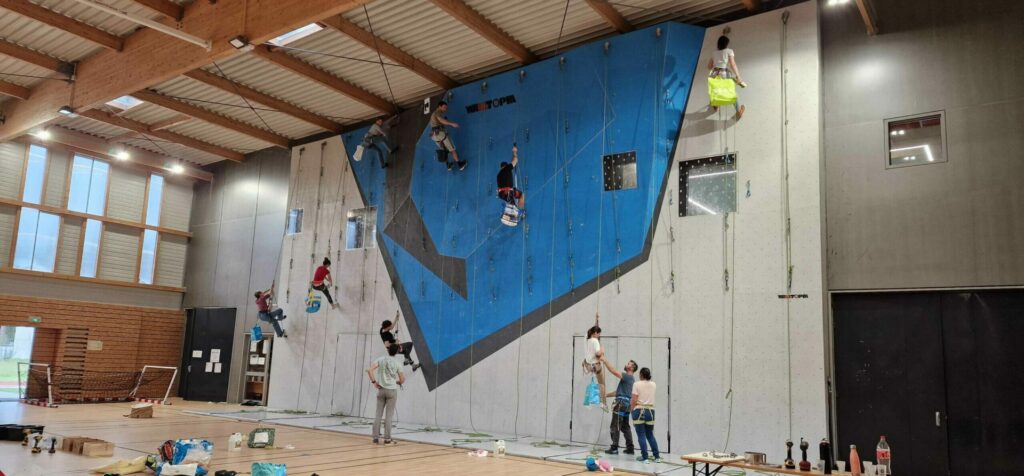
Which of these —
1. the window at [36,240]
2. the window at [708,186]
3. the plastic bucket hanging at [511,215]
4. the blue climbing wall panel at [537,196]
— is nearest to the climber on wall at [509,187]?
the plastic bucket hanging at [511,215]

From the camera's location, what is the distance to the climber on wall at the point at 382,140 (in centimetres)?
1475

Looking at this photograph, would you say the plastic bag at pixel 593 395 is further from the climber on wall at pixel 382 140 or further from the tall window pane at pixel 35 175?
the tall window pane at pixel 35 175

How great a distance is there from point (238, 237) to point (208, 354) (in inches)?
130

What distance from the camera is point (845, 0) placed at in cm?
952

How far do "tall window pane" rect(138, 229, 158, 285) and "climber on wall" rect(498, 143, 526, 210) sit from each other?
1260cm

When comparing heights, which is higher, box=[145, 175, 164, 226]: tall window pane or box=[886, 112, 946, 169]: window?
box=[145, 175, 164, 226]: tall window pane

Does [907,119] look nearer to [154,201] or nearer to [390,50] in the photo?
[390,50]

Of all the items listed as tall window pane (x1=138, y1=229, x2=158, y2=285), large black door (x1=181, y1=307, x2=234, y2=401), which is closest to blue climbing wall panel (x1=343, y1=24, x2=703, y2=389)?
large black door (x1=181, y1=307, x2=234, y2=401)

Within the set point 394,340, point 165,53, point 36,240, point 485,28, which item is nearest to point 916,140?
point 485,28

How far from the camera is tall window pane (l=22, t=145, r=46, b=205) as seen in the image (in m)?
17.2

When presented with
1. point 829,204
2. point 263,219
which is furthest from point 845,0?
point 263,219

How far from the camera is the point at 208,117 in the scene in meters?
15.9

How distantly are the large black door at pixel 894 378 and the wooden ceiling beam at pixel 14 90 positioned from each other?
53.5 feet

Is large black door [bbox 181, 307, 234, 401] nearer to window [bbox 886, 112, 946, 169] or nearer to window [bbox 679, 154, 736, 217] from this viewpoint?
window [bbox 679, 154, 736, 217]
